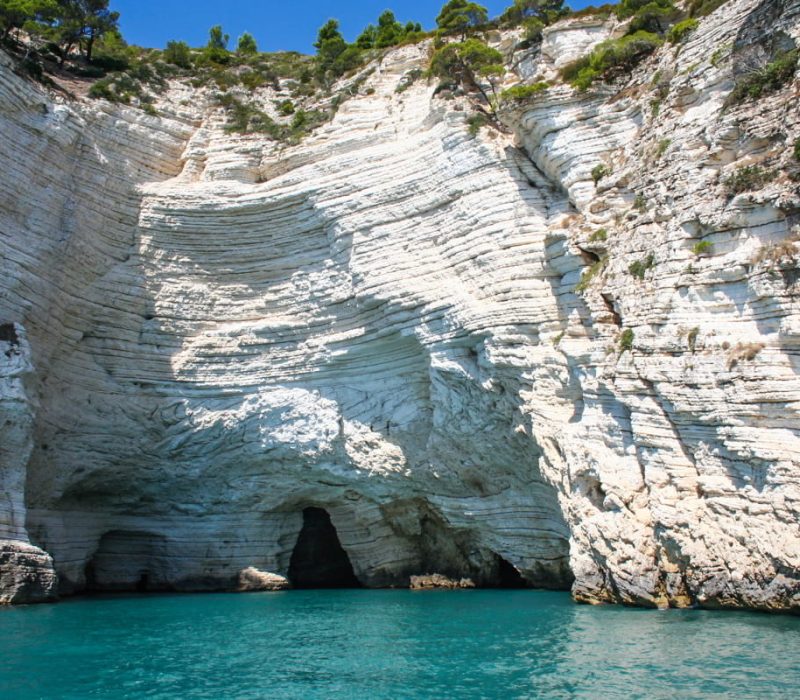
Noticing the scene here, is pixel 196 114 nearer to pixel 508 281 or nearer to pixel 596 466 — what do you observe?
pixel 508 281

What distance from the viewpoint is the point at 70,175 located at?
82.7ft

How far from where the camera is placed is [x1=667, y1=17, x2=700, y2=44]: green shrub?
20.4 m

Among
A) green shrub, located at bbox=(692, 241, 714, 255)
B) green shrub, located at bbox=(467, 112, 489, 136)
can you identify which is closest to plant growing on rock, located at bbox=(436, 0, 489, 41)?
green shrub, located at bbox=(467, 112, 489, 136)

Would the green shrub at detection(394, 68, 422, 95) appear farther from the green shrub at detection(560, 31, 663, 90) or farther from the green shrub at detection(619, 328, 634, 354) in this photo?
the green shrub at detection(619, 328, 634, 354)

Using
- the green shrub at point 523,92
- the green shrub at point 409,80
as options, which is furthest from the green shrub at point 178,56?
the green shrub at point 523,92

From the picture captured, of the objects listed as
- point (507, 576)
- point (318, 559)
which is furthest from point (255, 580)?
point (507, 576)

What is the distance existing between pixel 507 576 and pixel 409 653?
13434mm

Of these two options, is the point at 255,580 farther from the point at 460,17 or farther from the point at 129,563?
the point at 460,17

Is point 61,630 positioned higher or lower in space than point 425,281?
lower

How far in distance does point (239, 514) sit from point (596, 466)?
1423cm

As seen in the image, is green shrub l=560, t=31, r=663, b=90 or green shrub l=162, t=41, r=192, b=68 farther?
green shrub l=162, t=41, r=192, b=68

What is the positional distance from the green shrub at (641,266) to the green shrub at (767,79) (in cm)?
399

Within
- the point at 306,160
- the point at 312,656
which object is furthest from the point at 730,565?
the point at 306,160

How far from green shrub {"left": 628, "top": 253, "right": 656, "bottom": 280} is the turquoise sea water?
Result: 762 cm
